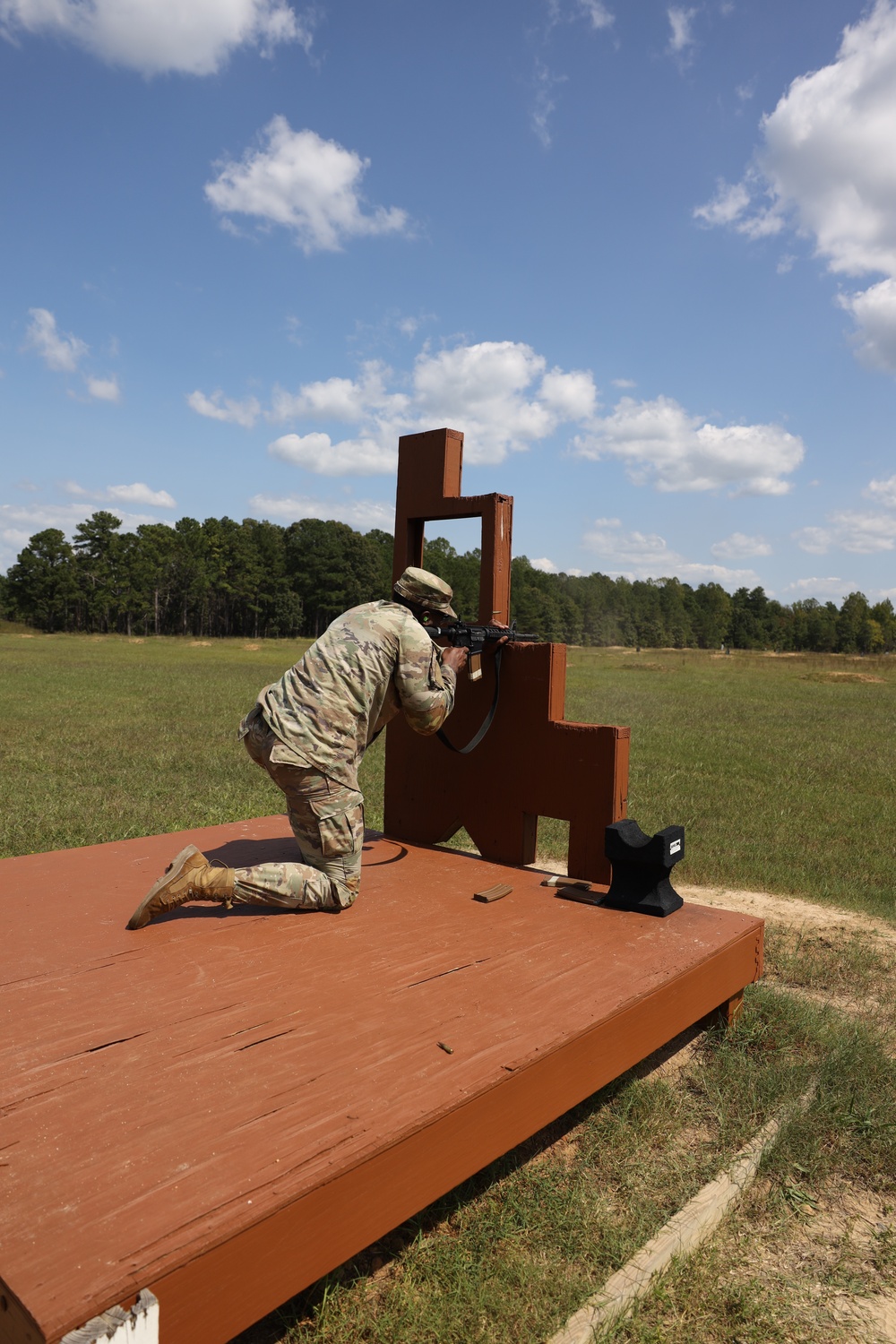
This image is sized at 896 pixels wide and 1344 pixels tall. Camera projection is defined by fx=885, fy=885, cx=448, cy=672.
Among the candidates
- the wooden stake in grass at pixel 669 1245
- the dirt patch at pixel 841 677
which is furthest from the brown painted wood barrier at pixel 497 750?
the dirt patch at pixel 841 677

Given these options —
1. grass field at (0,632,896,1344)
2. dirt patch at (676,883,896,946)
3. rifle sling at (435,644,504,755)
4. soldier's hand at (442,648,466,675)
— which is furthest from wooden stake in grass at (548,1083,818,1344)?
dirt patch at (676,883,896,946)

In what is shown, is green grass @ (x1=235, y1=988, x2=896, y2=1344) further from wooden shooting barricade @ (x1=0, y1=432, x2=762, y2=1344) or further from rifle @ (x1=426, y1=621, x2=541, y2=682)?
rifle @ (x1=426, y1=621, x2=541, y2=682)

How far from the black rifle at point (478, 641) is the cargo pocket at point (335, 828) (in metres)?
0.87

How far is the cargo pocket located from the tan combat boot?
0.34 m

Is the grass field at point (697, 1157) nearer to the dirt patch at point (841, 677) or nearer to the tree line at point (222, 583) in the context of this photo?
the dirt patch at point (841, 677)

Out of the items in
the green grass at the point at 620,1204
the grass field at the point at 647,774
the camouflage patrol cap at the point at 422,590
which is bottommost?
the green grass at the point at 620,1204

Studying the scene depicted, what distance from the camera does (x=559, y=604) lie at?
231 feet

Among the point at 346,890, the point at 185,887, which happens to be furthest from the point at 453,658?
the point at 185,887

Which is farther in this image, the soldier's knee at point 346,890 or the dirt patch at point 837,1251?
the soldier's knee at point 346,890

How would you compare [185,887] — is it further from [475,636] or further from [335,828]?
[475,636]

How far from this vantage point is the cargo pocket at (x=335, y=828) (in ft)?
10.2

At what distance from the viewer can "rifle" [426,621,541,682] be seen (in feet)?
12.5

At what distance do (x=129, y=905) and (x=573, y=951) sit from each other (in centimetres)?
160

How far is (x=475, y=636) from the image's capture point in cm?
384
